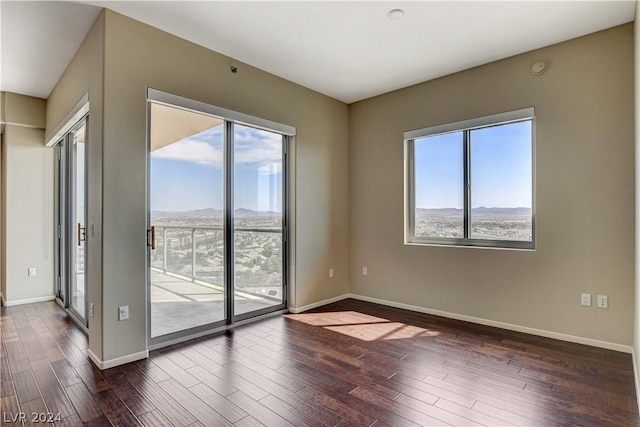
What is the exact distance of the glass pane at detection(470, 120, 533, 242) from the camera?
11.7 ft

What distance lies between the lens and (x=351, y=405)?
216 centimetres

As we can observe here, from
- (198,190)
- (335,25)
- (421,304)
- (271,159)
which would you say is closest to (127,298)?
(198,190)

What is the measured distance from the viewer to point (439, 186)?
422cm

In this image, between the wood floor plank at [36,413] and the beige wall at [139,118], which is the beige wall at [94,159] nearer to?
the beige wall at [139,118]

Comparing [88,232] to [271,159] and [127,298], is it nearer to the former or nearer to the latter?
[127,298]

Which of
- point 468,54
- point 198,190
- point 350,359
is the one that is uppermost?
point 468,54

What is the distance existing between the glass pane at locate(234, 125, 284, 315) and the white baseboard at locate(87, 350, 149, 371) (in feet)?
3.43

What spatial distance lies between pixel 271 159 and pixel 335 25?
5.60ft

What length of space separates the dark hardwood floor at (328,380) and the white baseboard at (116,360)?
0.06 meters

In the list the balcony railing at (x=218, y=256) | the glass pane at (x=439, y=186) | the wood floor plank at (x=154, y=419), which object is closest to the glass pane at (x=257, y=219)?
the balcony railing at (x=218, y=256)

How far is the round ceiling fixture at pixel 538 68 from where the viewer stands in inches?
131

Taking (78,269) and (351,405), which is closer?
(351,405)

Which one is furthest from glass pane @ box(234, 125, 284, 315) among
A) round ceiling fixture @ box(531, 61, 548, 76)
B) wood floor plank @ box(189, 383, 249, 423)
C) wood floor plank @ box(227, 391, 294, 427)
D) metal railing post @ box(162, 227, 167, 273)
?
round ceiling fixture @ box(531, 61, 548, 76)

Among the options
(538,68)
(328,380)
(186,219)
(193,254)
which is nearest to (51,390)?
(193,254)
